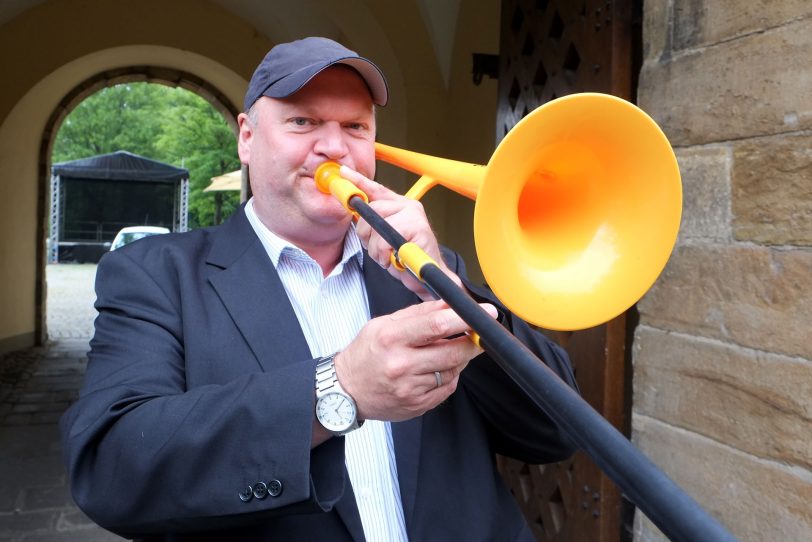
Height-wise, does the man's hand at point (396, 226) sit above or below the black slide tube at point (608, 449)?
above

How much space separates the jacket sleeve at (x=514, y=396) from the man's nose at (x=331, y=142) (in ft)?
1.22

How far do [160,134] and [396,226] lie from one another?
4252 centimetres

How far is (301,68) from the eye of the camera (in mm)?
1646

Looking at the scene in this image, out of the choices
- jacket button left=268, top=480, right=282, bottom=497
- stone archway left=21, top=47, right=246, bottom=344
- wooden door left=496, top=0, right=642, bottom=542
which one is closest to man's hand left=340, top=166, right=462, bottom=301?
jacket button left=268, top=480, right=282, bottom=497

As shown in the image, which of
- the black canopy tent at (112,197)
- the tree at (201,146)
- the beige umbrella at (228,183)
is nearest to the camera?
the beige umbrella at (228,183)

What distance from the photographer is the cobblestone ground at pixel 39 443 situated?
4.30m

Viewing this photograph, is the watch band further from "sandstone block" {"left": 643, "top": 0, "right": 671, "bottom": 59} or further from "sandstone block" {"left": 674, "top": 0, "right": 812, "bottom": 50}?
"sandstone block" {"left": 643, "top": 0, "right": 671, "bottom": 59}

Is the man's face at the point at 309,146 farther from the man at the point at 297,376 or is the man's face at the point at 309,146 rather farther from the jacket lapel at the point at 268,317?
the jacket lapel at the point at 268,317

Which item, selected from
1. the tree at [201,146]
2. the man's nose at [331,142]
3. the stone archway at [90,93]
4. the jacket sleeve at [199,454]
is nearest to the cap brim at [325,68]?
the man's nose at [331,142]

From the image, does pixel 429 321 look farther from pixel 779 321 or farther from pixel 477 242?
pixel 779 321

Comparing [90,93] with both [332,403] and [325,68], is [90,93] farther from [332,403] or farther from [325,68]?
[332,403]

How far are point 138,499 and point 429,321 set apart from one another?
0.62 m

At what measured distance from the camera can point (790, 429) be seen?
6.20 feet

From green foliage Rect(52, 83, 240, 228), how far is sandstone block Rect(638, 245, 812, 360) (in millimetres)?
33806
